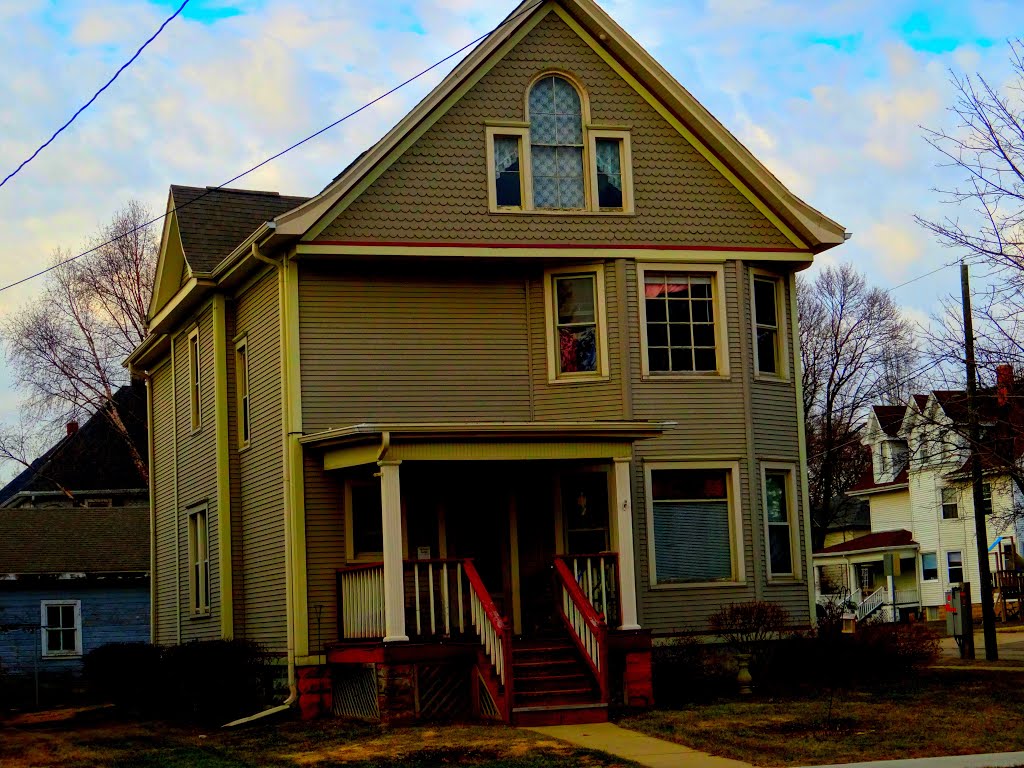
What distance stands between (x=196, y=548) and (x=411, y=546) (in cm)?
653

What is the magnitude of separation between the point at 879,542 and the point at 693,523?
123 ft

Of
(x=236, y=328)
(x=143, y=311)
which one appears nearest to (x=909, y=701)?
(x=236, y=328)

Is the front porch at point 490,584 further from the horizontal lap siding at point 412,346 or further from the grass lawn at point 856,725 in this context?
the grass lawn at point 856,725

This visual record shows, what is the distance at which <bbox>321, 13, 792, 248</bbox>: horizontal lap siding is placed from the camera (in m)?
20.6

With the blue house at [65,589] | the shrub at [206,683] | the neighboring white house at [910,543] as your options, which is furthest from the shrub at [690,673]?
the neighboring white house at [910,543]

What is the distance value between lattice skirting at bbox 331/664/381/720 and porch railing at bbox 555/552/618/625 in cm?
298

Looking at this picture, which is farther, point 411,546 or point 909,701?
point 411,546

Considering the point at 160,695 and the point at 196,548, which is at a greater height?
the point at 196,548

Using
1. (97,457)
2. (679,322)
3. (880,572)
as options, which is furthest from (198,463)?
(880,572)

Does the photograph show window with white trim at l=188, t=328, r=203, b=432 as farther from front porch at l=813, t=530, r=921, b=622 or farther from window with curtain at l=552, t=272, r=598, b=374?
front porch at l=813, t=530, r=921, b=622

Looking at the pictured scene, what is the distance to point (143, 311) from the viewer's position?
1818 inches

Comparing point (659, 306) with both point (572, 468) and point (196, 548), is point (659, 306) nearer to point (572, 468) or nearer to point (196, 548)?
point (572, 468)

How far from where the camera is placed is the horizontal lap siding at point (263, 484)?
2094 centimetres

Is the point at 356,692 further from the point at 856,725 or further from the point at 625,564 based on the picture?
the point at 856,725
